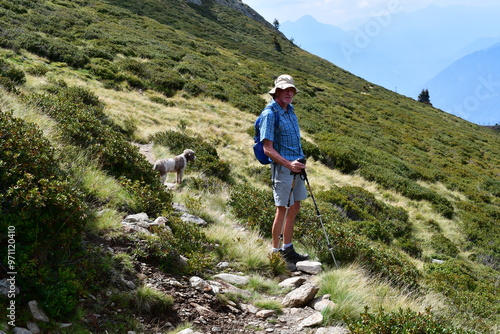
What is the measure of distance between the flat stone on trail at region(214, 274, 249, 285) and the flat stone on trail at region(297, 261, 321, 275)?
926 mm

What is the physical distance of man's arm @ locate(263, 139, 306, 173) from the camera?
13.8 feet

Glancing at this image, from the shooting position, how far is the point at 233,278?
4203 mm

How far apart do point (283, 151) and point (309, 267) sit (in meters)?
1.72

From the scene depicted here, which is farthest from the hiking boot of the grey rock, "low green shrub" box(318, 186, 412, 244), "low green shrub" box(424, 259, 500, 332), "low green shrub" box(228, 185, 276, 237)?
"low green shrub" box(318, 186, 412, 244)

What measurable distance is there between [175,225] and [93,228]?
1177 mm

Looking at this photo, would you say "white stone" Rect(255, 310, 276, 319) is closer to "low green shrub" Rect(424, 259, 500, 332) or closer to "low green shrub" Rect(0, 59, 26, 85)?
"low green shrub" Rect(424, 259, 500, 332)

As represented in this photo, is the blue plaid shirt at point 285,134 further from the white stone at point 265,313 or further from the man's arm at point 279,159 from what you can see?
the white stone at point 265,313

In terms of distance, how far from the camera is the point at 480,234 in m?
13.2

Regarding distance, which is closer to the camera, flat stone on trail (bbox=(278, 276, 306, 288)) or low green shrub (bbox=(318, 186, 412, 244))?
flat stone on trail (bbox=(278, 276, 306, 288))

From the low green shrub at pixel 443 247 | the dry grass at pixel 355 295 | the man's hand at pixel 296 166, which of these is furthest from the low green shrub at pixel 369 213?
the man's hand at pixel 296 166

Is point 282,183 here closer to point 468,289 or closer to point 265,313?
point 265,313

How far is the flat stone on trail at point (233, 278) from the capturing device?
4.14 meters

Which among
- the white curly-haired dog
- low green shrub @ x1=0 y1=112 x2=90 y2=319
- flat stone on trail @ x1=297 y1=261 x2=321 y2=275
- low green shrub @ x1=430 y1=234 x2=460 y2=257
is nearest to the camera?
low green shrub @ x1=0 y1=112 x2=90 y2=319

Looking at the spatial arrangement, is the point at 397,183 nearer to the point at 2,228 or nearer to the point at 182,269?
the point at 182,269
